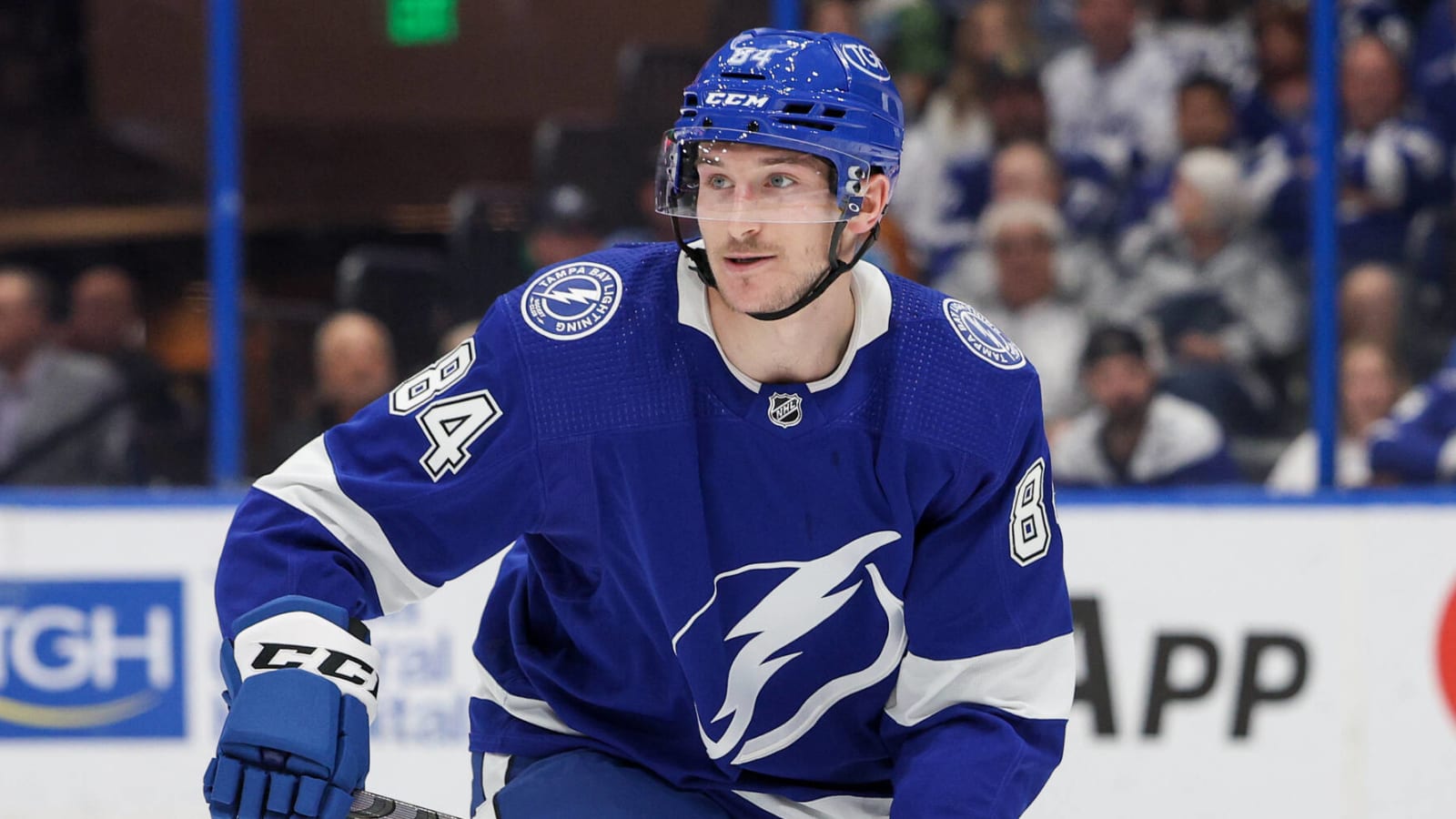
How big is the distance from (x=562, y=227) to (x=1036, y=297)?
1099 millimetres

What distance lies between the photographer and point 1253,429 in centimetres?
385

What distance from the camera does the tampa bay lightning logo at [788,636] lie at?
6.35 feet

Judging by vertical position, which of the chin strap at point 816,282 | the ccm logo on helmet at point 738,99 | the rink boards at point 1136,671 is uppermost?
the ccm logo on helmet at point 738,99

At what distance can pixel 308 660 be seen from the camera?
1.74 meters

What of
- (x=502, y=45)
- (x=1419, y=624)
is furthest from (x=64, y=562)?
(x=1419, y=624)

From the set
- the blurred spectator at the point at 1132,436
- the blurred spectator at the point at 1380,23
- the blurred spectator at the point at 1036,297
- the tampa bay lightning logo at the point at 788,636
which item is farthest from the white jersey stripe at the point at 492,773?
the blurred spectator at the point at 1380,23

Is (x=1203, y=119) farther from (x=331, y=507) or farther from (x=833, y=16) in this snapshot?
(x=331, y=507)

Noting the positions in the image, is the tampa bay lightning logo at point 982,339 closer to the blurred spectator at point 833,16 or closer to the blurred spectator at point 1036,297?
the blurred spectator at point 1036,297

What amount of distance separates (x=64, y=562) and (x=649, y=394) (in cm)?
240

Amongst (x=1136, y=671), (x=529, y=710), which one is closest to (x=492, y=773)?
(x=529, y=710)

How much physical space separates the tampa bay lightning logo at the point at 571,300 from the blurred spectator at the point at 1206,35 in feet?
8.85

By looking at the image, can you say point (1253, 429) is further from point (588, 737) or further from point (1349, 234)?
point (588, 737)

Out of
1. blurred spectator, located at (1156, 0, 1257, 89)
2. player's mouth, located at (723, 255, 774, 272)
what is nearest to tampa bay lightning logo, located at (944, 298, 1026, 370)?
player's mouth, located at (723, 255, 774, 272)

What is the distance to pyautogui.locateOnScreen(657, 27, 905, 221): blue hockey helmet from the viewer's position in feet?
6.17
